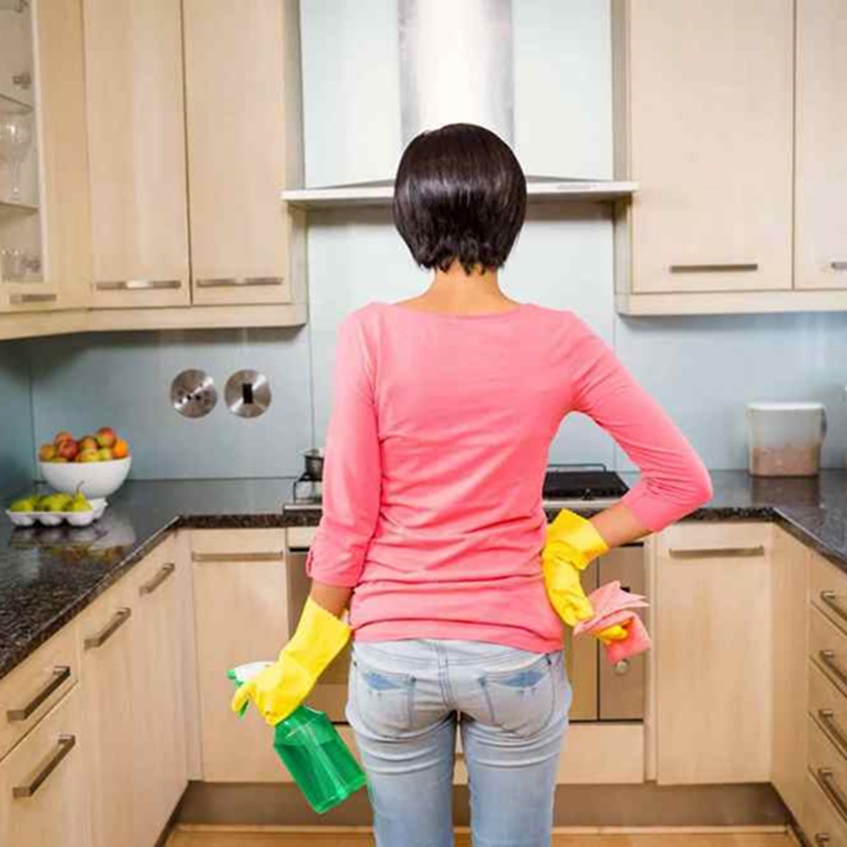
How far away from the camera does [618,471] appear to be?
3639 millimetres

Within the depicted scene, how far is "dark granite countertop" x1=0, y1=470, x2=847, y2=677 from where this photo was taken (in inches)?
87.0

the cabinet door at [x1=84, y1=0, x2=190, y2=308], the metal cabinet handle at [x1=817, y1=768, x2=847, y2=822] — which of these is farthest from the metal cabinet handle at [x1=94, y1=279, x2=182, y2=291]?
the metal cabinet handle at [x1=817, y1=768, x2=847, y2=822]

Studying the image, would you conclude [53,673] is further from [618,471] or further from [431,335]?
[618,471]

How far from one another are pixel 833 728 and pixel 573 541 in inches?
41.7

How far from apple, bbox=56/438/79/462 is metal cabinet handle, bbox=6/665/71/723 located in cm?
107

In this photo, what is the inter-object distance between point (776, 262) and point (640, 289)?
339mm

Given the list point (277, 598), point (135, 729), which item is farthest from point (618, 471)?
point (135, 729)

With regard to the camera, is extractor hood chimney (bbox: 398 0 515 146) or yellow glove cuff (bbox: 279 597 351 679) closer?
yellow glove cuff (bbox: 279 597 351 679)

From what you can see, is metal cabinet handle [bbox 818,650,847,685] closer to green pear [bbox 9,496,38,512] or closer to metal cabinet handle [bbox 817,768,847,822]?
metal cabinet handle [bbox 817,768,847,822]

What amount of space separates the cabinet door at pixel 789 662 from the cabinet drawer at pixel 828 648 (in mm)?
49

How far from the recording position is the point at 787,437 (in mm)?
3477

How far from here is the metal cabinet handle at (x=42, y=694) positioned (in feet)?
6.28

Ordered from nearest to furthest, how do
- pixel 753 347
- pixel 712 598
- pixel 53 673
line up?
pixel 53 673, pixel 712 598, pixel 753 347

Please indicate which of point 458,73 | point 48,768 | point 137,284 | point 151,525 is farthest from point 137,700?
point 458,73
